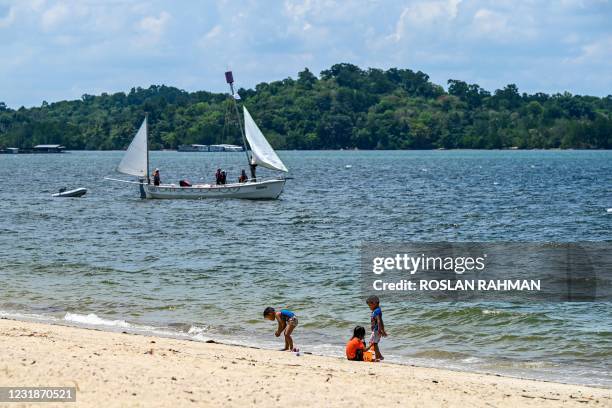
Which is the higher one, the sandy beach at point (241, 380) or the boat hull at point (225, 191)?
the boat hull at point (225, 191)

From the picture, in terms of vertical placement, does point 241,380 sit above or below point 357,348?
above

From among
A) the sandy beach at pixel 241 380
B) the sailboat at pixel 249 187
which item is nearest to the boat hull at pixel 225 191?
the sailboat at pixel 249 187

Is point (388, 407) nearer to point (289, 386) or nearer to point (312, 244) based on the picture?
point (289, 386)

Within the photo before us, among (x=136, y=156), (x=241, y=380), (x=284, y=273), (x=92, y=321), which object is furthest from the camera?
(x=136, y=156)

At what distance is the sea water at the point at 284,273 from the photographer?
20.0 meters

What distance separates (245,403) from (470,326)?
9613 mm

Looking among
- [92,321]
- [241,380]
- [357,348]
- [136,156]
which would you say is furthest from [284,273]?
[136,156]

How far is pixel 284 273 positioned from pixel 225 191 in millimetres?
28710

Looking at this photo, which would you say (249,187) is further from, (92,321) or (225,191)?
(92,321)

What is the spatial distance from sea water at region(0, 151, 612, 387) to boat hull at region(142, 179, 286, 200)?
0.56m

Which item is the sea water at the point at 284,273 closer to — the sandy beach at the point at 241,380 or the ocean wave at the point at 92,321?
the ocean wave at the point at 92,321

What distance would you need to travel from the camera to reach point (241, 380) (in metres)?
14.0

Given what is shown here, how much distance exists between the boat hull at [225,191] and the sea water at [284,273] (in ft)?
1.82

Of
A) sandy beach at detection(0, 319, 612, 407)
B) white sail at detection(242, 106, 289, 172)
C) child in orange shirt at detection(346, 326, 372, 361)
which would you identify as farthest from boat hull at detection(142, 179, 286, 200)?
sandy beach at detection(0, 319, 612, 407)
